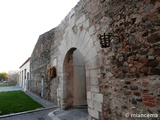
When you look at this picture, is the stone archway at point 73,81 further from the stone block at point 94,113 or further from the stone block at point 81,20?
the stone block at point 94,113

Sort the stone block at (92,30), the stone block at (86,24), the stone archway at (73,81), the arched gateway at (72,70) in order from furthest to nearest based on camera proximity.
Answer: the stone archway at (73,81), the arched gateway at (72,70), the stone block at (86,24), the stone block at (92,30)

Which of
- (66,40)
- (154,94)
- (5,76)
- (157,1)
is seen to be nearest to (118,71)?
(154,94)

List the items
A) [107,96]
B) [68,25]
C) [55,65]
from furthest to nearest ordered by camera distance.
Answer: [55,65] < [68,25] < [107,96]

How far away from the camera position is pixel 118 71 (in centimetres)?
246

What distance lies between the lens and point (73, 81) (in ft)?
16.9

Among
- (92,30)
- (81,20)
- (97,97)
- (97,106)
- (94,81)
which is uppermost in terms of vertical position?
(81,20)

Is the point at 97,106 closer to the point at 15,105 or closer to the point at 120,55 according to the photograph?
the point at 120,55

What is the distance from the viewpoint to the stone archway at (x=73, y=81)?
16.4 ft

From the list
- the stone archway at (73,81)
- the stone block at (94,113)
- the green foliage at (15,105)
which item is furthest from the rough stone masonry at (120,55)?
the green foliage at (15,105)

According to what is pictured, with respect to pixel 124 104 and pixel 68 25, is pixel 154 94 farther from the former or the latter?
pixel 68 25

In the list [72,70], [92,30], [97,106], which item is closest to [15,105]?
[72,70]

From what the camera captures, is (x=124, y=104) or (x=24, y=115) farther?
(x=24, y=115)

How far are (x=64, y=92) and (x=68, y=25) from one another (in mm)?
2500

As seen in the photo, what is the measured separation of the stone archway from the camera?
196 inches
